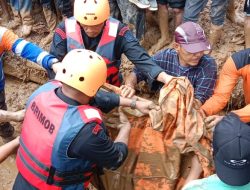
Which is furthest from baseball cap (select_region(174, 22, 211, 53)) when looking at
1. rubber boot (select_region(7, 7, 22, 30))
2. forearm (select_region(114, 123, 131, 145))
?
rubber boot (select_region(7, 7, 22, 30))

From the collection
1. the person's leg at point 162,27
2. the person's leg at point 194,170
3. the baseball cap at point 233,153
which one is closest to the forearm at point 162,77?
the person's leg at point 194,170

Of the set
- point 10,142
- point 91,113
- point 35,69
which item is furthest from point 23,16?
point 91,113

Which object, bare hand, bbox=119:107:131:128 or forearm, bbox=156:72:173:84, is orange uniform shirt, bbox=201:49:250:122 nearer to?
forearm, bbox=156:72:173:84

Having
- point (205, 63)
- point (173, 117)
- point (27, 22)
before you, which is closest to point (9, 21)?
point (27, 22)

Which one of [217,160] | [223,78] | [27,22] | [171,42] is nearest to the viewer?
[217,160]

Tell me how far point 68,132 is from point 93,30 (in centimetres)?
140

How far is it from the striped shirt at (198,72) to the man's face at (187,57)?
0.14 feet

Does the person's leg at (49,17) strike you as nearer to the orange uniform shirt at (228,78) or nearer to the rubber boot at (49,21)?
the rubber boot at (49,21)

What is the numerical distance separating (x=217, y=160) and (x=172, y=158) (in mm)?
1088

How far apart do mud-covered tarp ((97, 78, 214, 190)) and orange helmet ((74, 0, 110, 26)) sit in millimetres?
869

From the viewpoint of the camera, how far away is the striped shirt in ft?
12.9

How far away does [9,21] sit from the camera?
6.56 meters

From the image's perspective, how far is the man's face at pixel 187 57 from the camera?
12.7ft

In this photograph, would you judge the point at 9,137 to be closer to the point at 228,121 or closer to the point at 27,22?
the point at 27,22
